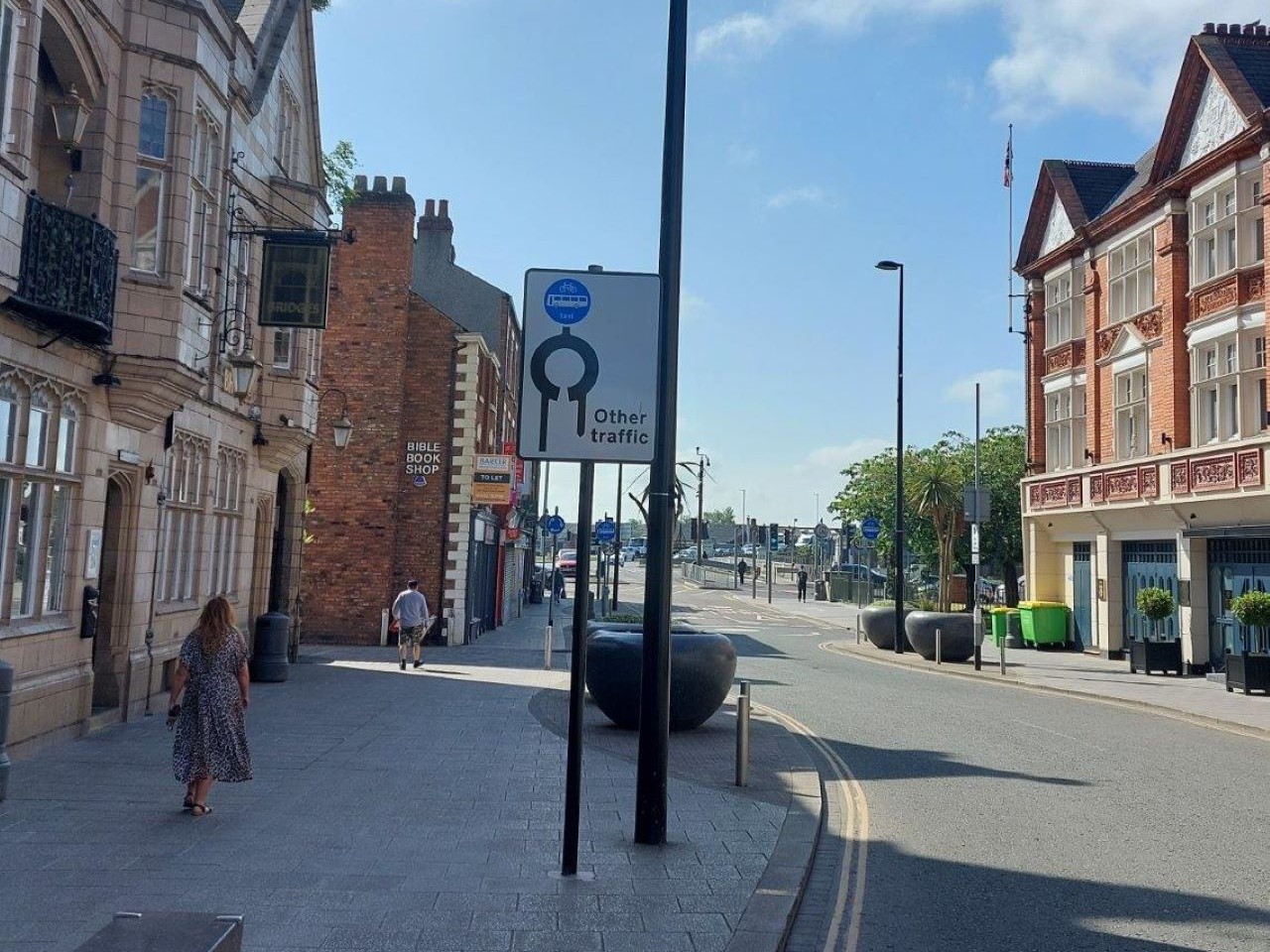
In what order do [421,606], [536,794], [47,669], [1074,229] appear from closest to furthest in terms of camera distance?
[536,794], [47,669], [421,606], [1074,229]

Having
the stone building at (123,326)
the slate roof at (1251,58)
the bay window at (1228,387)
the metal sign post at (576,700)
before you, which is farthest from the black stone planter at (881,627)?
the metal sign post at (576,700)

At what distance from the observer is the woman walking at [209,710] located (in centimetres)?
813

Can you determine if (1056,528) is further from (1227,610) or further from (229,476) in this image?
(229,476)

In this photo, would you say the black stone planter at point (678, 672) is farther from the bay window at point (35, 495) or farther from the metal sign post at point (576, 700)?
the bay window at point (35, 495)

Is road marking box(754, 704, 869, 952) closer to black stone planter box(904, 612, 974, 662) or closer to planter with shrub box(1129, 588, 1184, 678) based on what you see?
planter with shrub box(1129, 588, 1184, 678)

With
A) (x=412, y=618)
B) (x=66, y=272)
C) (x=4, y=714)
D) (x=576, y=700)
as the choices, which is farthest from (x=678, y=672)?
(x=412, y=618)

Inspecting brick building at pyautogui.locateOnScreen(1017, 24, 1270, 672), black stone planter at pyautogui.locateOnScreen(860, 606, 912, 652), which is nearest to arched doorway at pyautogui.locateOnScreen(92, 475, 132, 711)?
brick building at pyautogui.locateOnScreen(1017, 24, 1270, 672)

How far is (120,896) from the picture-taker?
5984 mm

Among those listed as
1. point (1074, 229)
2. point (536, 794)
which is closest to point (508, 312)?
point (1074, 229)

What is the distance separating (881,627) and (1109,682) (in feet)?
28.2

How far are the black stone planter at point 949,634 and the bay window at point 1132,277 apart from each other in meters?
8.13

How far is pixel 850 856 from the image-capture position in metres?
7.61

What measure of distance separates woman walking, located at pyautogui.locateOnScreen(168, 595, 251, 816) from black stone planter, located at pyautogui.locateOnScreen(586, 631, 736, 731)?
16.1ft

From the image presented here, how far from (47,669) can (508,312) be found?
27.8 m
